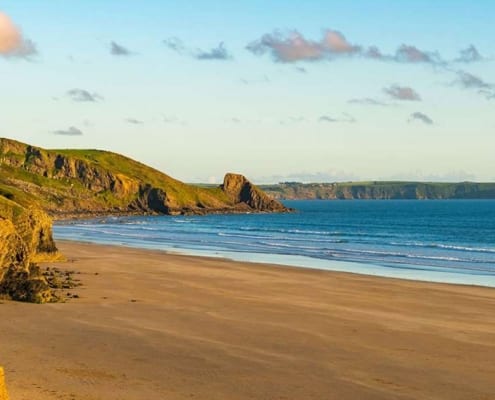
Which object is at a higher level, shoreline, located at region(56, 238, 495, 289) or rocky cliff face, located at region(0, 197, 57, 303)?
rocky cliff face, located at region(0, 197, 57, 303)

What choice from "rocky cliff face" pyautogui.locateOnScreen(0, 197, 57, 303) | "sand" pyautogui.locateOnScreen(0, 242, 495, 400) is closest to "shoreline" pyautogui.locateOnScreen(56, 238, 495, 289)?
"sand" pyautogui.locateOnScreen(0, 242, 495, 400)

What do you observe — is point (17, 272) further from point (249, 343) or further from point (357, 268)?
point (357, 268)

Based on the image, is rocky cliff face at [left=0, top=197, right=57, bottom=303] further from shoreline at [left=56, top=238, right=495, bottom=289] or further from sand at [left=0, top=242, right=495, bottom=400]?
shoreline at [left=56, top=238, right=495, bottom=289]

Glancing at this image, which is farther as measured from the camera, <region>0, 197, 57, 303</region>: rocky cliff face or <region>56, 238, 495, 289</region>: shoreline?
<region>56, 238, 495, 289</region>: shoreline

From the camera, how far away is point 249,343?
77.2 ft

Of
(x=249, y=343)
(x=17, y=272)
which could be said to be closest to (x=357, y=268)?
(x=17, y=272)

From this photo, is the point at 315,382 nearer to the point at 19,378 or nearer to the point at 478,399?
the point at 478,399

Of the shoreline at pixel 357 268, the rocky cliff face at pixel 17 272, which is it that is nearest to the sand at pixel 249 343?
the rocky cliff face at pixel 17 272

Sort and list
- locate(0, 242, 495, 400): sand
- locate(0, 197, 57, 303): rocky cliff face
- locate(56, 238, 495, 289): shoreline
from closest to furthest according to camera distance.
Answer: locate(0, 242, 495, 400): sand
locate(0, 197, 57, 303): rocky cliff face
locate(56, 238, 495, 289): shoreline

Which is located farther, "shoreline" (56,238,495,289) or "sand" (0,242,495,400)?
"shoreline" (56,238,495,289)

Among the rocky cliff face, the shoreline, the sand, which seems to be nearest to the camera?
the sand

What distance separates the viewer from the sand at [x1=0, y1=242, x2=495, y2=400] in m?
17.8

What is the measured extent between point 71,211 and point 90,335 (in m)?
177

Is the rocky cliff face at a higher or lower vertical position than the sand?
higher
